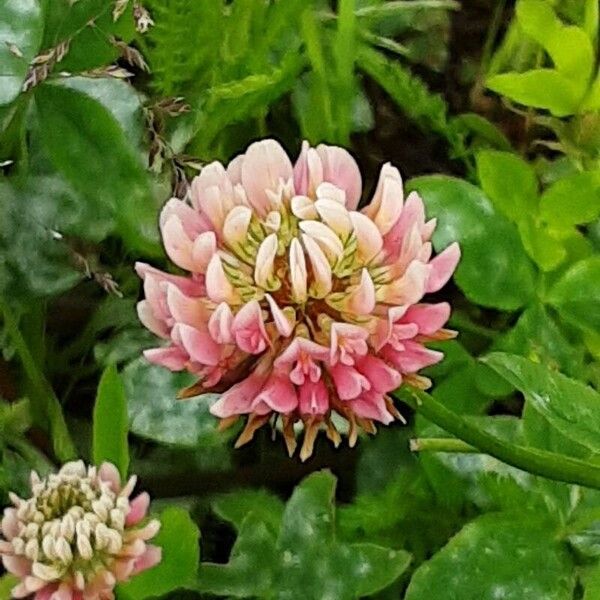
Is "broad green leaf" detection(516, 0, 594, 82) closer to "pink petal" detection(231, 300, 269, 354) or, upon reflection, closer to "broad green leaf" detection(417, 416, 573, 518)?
"broad green leaf" detection(417, 416, 573, 518)

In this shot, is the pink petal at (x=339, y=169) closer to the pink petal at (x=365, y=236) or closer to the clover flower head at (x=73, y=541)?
the pink petal at (x=365, y=236)

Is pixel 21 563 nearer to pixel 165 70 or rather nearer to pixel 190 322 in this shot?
pixel 190 322

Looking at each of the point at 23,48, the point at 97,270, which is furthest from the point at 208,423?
the point at 23,48

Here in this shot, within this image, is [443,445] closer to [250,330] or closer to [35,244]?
[250,330]

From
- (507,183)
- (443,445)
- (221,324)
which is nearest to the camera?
(221,324)

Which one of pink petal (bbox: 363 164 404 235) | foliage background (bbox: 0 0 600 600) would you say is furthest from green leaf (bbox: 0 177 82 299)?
pink petal (bbox: 363 164 404 235)

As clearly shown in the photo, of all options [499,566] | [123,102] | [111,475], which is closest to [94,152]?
[123,102]
